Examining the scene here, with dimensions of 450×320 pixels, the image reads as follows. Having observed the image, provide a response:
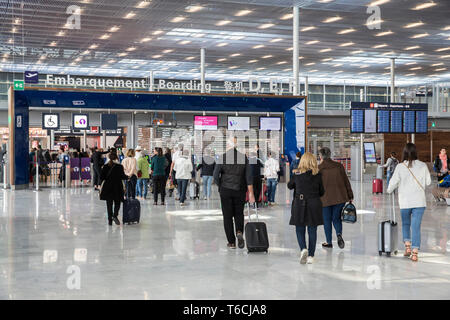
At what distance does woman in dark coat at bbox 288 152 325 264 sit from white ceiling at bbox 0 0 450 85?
1421 centimetres

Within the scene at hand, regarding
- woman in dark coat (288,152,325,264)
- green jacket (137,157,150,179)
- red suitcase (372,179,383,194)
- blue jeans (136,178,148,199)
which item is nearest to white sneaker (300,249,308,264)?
woman in dark coat (288,152,325,264)

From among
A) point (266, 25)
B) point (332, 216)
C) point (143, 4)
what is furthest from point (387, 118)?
point (332, 216)

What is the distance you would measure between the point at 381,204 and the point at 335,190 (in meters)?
8.23

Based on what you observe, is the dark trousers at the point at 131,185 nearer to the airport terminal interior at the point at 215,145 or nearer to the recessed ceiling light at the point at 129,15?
the airport terminal interior at the point at 215,145

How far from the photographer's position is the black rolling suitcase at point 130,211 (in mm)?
11484

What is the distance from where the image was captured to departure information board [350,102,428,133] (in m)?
22.5

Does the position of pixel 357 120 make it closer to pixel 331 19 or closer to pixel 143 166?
pixel 331 19

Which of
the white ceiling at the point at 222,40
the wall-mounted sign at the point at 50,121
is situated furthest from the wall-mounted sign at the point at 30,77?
the wall-mounted sign at the point at 50,121

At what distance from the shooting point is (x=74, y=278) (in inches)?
257

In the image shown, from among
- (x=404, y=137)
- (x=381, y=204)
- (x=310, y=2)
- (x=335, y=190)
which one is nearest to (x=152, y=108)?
(x=310, y=2)

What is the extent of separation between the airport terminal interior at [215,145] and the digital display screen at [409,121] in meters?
0.06

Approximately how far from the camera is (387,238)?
7941mm

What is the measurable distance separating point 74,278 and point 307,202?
2.99 m
